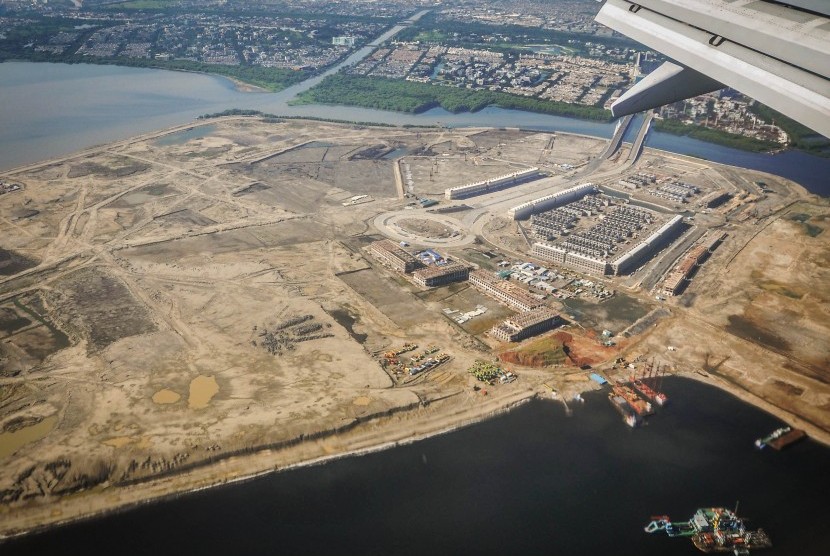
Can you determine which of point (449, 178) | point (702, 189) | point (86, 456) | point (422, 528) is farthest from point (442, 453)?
point (702, 189)

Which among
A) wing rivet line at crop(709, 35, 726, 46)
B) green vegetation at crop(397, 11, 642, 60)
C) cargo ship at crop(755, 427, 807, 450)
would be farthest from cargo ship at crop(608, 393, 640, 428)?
green vegetation at crop(397, 11, 642, 60)

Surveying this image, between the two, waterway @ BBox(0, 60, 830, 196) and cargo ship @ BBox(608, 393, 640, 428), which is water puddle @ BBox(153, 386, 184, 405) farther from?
waterway @ BBox(0, 60, 830, 196)

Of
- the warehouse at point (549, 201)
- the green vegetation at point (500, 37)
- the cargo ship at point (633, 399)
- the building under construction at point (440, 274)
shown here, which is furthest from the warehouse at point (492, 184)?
the green vegetation at point (500, 37)

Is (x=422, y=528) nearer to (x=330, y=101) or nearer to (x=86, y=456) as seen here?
(x=86, y=456)

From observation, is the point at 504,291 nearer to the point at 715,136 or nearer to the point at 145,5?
the point at 715,136

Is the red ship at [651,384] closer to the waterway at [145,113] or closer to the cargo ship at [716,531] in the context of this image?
the cargo ship at [716,531]

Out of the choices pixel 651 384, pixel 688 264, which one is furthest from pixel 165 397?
pixel 688 264
